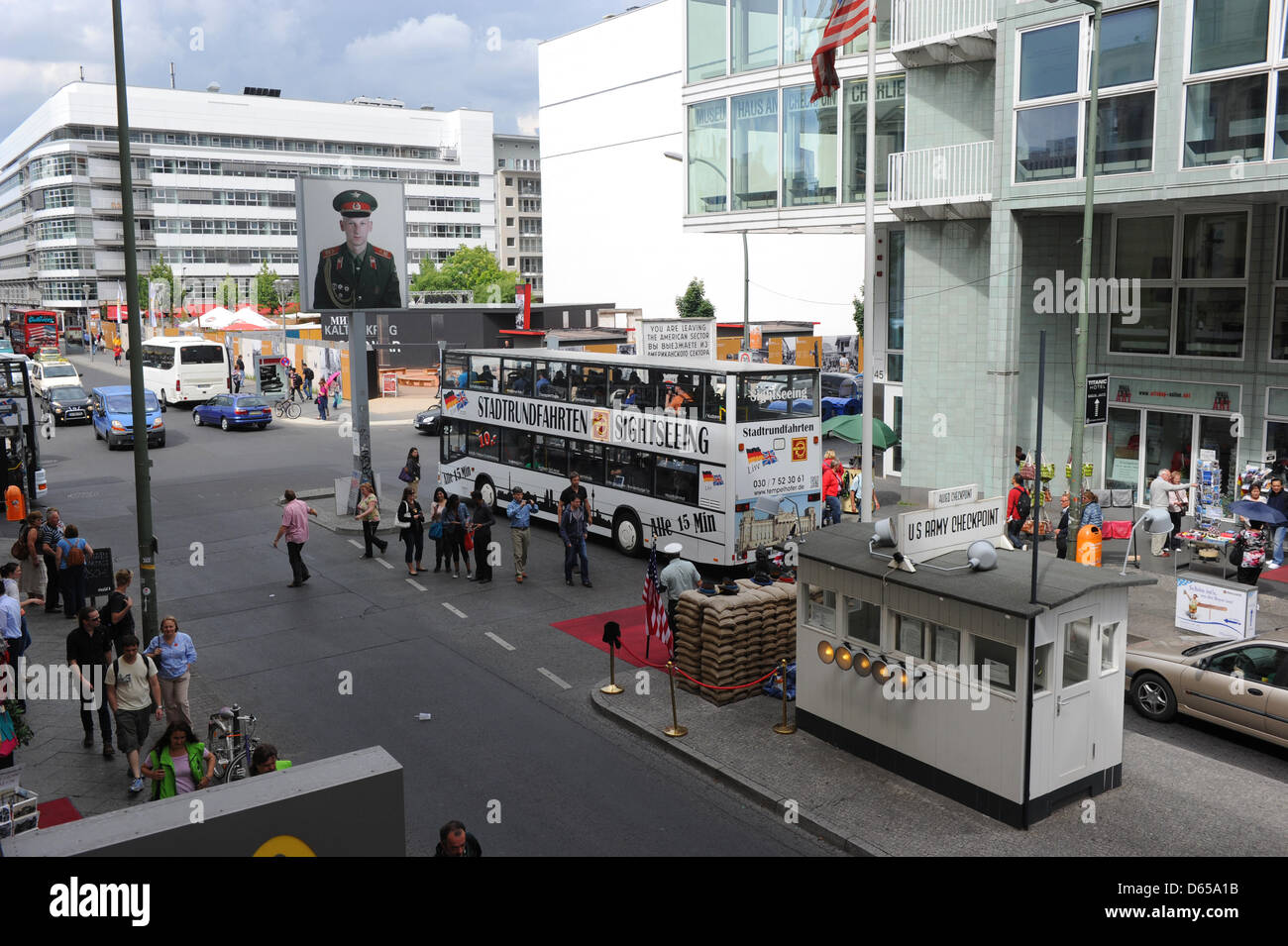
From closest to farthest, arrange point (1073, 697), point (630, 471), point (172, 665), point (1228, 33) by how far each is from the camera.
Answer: point (1073, 697) < point (172, 665) < point (1228, 33) < point (630, 471)

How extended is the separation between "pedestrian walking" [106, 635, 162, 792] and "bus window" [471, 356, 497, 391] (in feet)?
50.4

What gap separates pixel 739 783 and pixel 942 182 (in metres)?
18.7

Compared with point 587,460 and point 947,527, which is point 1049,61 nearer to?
point 587,460

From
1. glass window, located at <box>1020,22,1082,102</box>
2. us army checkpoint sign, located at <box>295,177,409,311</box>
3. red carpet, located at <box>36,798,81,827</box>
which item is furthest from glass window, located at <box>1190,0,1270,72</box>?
red carpet, located at <box>36,798,81,827</box>

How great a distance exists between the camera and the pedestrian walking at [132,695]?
11.8 meters

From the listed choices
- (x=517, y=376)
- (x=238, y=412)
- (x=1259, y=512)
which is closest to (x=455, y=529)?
(x=517, y=376)

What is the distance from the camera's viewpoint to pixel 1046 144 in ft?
75.2

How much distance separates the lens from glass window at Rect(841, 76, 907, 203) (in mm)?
28188

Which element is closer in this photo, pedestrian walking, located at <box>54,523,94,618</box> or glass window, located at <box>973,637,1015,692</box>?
glass window, located at <box>973,637,1015,692</box>

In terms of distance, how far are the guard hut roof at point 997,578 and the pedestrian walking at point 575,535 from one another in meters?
7.91

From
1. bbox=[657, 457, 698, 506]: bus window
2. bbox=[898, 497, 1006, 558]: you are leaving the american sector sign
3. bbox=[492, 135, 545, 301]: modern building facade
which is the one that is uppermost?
bbox=[492, 135, 545, 301]: modern building facade

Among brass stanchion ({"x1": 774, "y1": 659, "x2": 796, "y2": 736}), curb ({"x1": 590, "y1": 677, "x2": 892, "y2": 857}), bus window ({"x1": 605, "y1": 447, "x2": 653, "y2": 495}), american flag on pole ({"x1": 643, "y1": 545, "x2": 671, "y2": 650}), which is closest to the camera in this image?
curb ({"x1": 590, "y1": 677, "x2": 892, "y2": 857})

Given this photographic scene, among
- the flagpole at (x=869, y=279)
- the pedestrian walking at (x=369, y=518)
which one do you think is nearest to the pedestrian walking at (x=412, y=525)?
the pedestrian walking at (x=369, y=518)

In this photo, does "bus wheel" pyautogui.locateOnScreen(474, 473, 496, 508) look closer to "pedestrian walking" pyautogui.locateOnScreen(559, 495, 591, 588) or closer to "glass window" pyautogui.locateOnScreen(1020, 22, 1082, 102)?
"pedestrian walking" pyautogui.locateOnScreen(559, 495, 591, 588)
